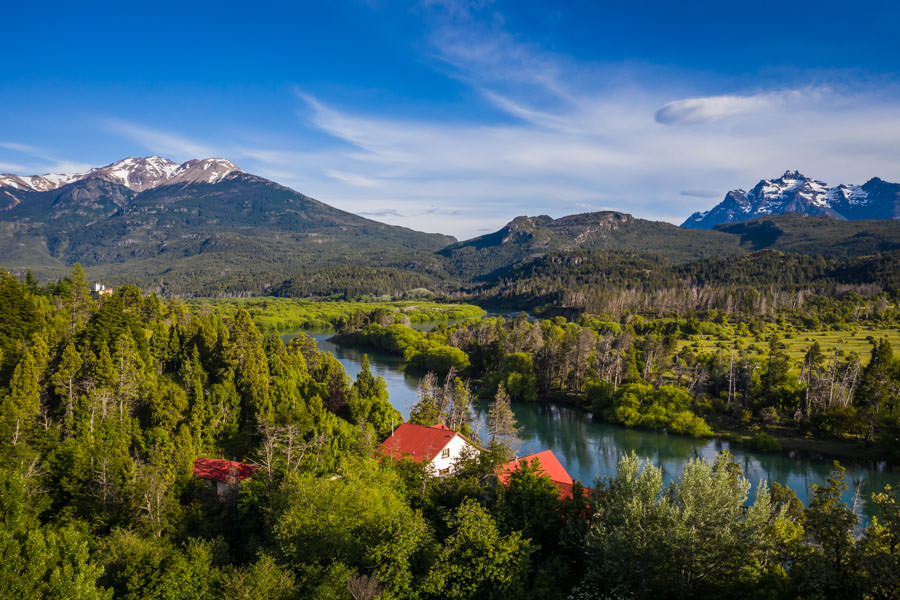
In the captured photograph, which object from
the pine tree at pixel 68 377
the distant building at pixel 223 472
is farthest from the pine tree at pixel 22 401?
the distant building at pixel 223 472

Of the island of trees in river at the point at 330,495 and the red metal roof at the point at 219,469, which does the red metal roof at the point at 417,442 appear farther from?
the red metal roof at the point at 219,469

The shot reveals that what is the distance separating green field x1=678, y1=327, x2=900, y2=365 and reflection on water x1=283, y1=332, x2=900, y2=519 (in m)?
30.0

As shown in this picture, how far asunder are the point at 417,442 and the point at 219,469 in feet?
41.3

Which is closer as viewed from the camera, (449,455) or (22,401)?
(22,401)

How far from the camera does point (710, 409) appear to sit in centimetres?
6056

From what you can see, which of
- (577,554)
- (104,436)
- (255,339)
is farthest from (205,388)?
(577,554)

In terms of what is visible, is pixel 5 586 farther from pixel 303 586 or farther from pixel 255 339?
pixel 255 339

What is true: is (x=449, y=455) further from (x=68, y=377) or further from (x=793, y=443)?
(x=793, y=443)

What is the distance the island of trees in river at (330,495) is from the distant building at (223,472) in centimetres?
74

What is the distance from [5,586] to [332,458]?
1528 cm

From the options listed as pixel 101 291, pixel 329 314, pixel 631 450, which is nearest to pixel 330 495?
pixel 631 450

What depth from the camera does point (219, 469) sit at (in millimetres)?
33406

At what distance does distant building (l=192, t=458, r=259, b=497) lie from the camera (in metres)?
30.8

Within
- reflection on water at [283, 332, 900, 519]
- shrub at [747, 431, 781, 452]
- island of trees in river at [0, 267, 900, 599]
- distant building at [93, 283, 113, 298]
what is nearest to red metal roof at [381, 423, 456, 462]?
island of trees in river at [0, 267, 900, 599]
